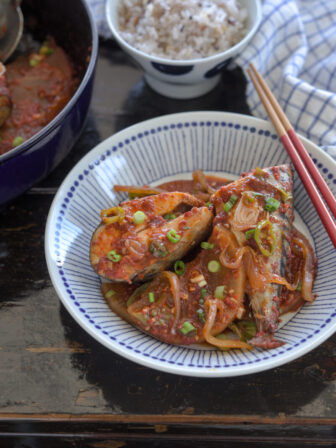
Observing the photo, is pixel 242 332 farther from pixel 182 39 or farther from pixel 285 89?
pixel 182 39

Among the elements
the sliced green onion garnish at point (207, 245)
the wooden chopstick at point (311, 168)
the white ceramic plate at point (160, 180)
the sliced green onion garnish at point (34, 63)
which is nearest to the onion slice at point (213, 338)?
the white ceramic plate at point (160, 180)

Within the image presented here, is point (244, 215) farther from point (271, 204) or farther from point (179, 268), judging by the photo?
→ point (179, 268)

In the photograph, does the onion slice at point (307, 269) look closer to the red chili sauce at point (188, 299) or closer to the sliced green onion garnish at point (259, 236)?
the red chili sauce at point (188, 299)

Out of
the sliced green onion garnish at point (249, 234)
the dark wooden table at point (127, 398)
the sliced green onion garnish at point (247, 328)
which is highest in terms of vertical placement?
the sliced green onion garnish at point (249, 234)

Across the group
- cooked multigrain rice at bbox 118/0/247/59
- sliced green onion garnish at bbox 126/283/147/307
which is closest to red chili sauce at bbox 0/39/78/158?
cooked multigrain rice at bbox 118/0/247/59

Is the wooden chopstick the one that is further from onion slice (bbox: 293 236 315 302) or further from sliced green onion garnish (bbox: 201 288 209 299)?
sliced green onion garnish (bbox: 201 288 209 299)

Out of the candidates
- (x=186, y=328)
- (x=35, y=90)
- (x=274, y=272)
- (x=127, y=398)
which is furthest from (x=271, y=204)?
(x=35, y=90)
